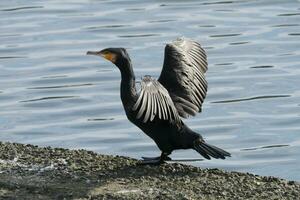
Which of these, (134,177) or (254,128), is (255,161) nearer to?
(254,128)

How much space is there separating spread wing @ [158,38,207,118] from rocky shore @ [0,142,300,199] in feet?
1.89

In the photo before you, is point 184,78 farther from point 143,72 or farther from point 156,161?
point 143,72

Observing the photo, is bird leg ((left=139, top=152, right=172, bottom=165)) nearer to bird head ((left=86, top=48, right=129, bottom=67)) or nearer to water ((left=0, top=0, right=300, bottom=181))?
bird head ((left=86, top=48, right=129, bottom=67))

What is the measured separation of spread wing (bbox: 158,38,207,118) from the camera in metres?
8.60

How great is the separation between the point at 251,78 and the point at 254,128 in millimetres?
1676

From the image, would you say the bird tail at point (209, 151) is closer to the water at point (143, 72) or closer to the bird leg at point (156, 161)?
the bird leg at point (156, 161)

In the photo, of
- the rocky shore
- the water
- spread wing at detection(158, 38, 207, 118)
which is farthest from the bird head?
the water

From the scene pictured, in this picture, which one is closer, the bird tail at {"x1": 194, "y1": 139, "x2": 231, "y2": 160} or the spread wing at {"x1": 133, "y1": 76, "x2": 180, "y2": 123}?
the spread wing at {"x1": 133, "y1": 76, "x2": 180, "y2": 123}

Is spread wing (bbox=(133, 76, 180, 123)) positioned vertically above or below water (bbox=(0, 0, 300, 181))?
above

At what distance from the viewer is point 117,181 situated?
7.71 m

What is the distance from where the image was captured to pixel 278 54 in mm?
14406

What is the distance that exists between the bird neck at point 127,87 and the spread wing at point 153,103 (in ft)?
0.93

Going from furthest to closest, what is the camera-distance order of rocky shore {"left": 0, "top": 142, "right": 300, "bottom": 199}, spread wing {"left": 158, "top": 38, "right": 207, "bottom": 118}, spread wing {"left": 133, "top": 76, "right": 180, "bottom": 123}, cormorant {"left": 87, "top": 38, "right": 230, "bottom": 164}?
spread wing {"left": 158, "top": 38, "right": 207, "bottom": 118} < cormorant {"left": 87, "top": 38, "right": 230, "bottom": 164} < spread wing {"left": 133, "top": 76, "right": 180, "bottom": 123} < rocky shore {"left": 0, "top": 142, "right": 300, "bottom": 199}

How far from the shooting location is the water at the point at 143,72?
37.8 ft
